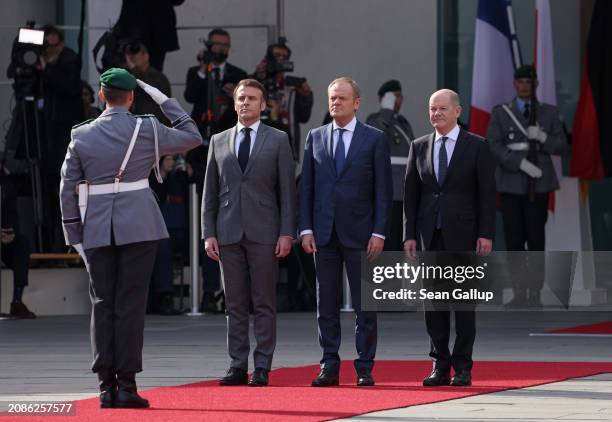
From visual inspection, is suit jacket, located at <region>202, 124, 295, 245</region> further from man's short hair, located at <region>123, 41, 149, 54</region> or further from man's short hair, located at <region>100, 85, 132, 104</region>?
man's short hair, located at <region>123, 41, 149, 54</region>

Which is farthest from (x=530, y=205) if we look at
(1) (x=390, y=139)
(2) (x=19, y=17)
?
(2) (x=19, y=17)

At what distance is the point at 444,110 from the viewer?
8320 mm

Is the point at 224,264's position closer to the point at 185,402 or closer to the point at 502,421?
the point at 185,402

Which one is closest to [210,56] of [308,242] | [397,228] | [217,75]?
[217,75]

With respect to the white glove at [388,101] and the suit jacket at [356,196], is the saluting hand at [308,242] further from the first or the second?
the white glove at [388,101]

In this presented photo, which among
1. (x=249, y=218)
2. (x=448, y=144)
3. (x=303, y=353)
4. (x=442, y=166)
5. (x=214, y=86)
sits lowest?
(x=303, y=353)

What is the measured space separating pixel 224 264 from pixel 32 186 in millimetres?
6048

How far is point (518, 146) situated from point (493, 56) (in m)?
1.12

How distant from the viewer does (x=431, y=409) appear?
23.5 feet

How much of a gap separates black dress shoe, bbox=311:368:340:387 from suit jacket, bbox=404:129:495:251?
31.8 inches

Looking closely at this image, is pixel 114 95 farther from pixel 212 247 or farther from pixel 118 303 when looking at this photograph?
pixel 212 247

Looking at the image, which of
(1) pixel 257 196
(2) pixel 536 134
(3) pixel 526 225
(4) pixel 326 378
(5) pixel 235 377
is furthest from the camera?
(3) pixel 526 225

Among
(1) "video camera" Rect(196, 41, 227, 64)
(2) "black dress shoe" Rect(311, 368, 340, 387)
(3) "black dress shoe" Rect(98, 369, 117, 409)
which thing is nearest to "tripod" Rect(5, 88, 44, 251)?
(1) "video camera" Rect(196, 41, 227, 64)

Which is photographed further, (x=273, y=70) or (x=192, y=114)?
(x=192, y=114)
